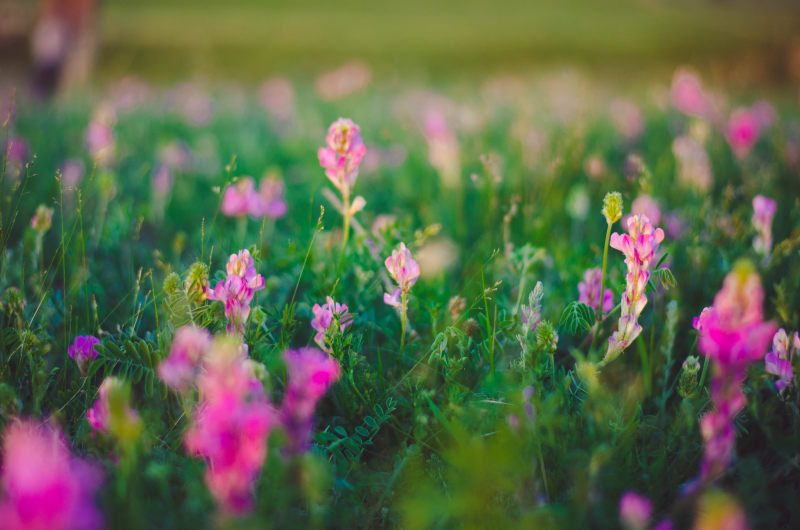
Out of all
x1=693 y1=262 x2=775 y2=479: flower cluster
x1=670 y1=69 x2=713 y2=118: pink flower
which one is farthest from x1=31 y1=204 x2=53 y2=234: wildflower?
x1=670 y1=69 x2=713 y2=118: pink flower

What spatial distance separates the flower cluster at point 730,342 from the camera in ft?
2.94

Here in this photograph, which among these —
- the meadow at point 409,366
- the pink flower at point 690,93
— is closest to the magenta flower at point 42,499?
the meadow at point 409,366

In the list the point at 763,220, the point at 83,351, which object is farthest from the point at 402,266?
the point at 763,220

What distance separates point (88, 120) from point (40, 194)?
1891 mm

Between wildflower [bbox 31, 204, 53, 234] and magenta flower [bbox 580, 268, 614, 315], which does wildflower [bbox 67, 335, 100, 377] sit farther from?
magenta flower [bbox 580, 268, 614, 315]

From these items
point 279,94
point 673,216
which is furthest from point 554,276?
point 279,94

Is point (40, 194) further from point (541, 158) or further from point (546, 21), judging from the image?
point (546, 21)

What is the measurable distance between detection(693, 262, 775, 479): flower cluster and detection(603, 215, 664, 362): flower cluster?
288 millimetres

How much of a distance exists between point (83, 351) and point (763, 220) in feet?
6.81

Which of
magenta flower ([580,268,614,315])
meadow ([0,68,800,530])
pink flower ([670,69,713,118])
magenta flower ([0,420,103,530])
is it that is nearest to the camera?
magenta flower ([0,420,103,530])

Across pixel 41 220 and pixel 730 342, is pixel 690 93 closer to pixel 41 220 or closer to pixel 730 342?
pixel 730 342

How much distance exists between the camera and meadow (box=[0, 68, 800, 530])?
97cm

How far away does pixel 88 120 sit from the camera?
4309 millimetres

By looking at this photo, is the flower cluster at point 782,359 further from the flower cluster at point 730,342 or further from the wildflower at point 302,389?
the wildflower at point 302,389
